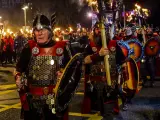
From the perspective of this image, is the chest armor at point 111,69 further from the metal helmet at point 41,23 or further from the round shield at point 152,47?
the round shield at point 152,47

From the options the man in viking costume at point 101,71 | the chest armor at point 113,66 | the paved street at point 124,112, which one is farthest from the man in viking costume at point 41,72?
the paved street at point 124,112

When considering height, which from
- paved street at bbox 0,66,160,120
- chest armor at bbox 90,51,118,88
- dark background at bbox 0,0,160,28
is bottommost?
paved street at bbox 0,66,160,120

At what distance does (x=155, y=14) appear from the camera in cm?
5631

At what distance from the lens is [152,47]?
40.4 ft

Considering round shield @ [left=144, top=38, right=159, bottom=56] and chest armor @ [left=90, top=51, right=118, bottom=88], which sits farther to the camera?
round shield @ [left=144, top=38, right=159, bottom=56]

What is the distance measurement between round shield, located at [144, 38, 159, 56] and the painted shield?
7661mm

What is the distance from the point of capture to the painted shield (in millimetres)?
4691

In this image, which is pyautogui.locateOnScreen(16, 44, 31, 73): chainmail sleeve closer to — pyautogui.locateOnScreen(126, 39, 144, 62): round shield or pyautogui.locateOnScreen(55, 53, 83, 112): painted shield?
pyautogui.locateOnScreen(55, 53, 83, 112): painted shield

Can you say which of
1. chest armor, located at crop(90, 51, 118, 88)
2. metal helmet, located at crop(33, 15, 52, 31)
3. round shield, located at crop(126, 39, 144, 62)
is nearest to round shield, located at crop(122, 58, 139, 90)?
chest armor, located at crop(90, 51, 118, 88)

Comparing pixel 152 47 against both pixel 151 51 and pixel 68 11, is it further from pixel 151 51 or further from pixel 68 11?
pixel 68 11

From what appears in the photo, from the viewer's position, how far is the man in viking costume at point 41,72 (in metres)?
4.93

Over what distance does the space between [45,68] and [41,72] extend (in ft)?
0.26

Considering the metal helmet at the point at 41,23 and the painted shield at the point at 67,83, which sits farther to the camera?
the metal helmet at the point at 41,23

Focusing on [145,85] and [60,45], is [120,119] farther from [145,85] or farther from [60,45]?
[145,85]
